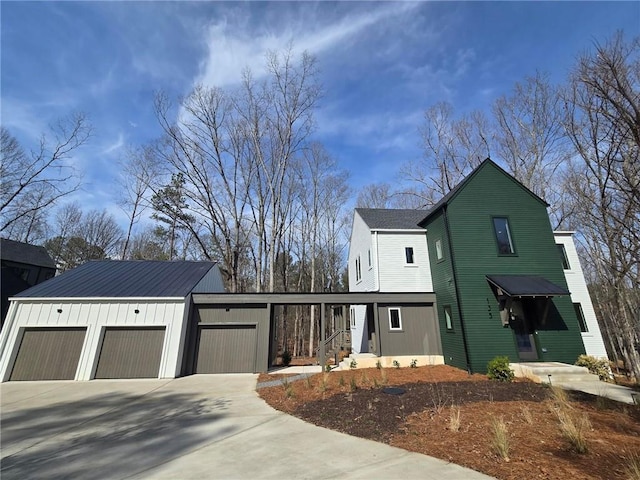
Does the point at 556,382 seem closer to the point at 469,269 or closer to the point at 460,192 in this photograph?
the point at 469,269

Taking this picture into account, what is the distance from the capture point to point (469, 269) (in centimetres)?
1109

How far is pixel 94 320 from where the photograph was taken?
11.0 metres

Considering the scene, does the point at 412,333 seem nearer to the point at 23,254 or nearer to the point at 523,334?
the point at 523,334

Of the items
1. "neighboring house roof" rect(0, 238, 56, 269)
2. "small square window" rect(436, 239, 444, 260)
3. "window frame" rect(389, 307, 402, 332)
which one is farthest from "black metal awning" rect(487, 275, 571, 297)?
"neighboring house roof" rect(0, 238, 56, 269)

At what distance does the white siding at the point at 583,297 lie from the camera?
1215 cm

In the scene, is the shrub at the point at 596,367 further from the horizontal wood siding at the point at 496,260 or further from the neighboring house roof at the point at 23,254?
the neighboring house roof at the point at 23,254

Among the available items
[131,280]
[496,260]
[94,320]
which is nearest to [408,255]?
[496,260]

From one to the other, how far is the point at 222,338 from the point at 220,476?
9.08m

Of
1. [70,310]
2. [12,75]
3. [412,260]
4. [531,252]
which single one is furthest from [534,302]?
[12,75]

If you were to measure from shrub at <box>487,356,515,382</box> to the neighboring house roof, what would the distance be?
2969cm

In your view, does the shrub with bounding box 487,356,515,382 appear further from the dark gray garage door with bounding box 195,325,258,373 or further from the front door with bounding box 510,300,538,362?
the dark gray garage door with bounding box 195,325,258,373

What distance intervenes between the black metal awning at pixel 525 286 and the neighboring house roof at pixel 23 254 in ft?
98.8

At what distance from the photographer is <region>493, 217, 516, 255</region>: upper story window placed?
11.5 meters

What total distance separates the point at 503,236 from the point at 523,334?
384 centimetres
